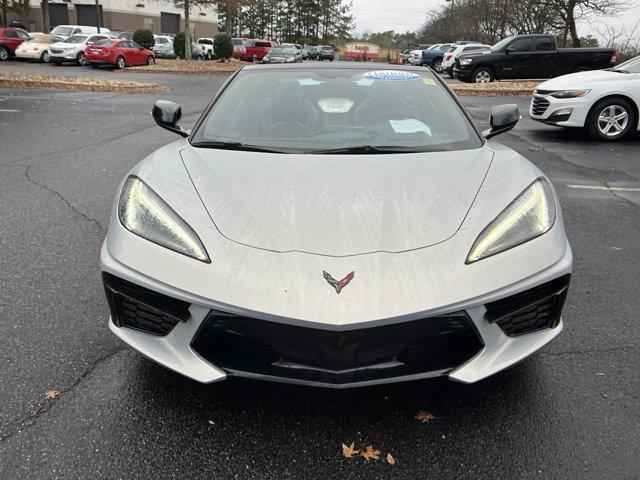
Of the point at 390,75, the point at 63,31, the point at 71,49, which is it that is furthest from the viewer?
the point at 63,31

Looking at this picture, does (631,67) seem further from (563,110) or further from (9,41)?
(9,41)

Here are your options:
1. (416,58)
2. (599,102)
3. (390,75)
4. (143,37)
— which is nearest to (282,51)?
(143,37)

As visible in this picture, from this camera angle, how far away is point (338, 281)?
5.86 feet

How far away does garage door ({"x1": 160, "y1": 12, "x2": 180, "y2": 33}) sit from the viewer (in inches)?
2439

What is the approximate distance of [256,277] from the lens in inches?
71.2

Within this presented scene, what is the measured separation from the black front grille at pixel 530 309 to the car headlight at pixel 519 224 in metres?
0.18

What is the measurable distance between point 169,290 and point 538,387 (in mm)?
1589

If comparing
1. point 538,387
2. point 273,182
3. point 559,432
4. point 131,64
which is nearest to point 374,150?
point 273,182

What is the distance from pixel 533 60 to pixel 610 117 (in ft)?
34.0

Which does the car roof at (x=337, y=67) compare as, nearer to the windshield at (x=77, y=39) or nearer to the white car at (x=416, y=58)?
the windshield at (x=77, y=39)

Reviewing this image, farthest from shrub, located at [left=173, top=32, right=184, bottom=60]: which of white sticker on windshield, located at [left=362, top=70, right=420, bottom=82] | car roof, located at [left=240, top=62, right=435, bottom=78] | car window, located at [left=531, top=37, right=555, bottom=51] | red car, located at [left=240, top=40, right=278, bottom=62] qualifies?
white sticker on windshield, located at [left=362, top=70, right=420, bottom=82]

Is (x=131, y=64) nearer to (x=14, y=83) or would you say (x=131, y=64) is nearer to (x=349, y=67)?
(x=14, y=83)

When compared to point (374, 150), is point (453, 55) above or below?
above

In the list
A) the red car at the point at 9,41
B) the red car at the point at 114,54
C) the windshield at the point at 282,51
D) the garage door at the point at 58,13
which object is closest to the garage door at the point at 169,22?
the garage door at the point at 58,13
